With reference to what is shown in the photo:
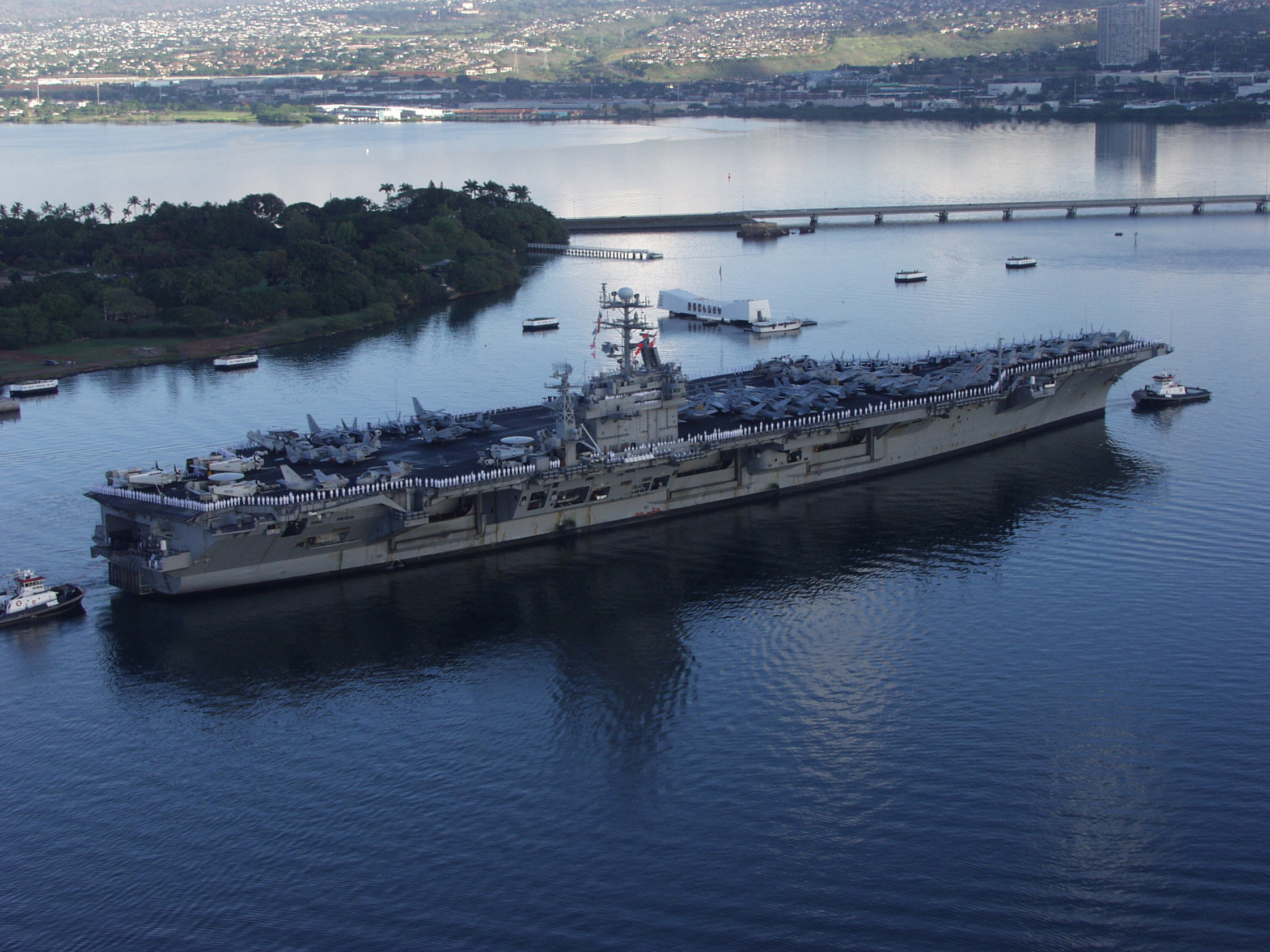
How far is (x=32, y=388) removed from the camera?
57.8 m

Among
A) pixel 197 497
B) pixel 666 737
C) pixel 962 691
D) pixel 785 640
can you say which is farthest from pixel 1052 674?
pixel 197 497

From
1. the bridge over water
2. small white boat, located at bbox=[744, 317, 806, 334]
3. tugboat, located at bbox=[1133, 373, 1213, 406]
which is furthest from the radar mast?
the bridge over water

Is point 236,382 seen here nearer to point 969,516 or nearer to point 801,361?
point 801,361

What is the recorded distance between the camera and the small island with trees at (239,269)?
6831 cm

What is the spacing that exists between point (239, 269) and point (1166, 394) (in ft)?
162

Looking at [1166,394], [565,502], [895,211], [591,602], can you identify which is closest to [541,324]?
[1166,394]

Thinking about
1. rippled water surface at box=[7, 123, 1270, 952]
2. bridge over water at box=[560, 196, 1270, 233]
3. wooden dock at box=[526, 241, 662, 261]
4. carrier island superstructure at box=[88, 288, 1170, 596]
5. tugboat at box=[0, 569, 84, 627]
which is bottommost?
rippled water surface at box=[7, 123, 1270, 952]

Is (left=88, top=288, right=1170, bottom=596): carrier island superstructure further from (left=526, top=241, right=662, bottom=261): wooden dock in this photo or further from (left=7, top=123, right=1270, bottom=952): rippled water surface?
(left=526, top=241, right=662, bottom=261): wooden dock

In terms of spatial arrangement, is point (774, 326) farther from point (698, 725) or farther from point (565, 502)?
point (698, 725)

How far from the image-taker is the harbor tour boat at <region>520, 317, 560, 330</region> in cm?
7025

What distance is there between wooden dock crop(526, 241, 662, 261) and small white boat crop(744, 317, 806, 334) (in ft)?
85.4

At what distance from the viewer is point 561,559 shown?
3753cm

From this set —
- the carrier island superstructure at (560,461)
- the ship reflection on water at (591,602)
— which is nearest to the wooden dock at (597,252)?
the carrier island superstructure at (560,461)

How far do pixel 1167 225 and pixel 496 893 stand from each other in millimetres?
90901
